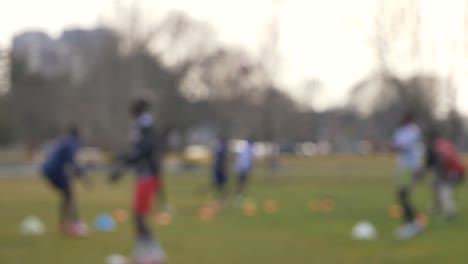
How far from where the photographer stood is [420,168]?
14375 mm

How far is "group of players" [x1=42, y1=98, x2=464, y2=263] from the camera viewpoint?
34.1 ft

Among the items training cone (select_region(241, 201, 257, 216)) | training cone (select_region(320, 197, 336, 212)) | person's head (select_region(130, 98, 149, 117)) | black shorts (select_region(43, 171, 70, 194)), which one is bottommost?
training cone (select_region(320, 197, 336, 212))

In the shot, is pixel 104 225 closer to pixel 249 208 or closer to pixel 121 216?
pixel 121 216

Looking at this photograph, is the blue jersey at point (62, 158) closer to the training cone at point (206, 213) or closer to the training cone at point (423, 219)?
the training cone at point (206, 213)

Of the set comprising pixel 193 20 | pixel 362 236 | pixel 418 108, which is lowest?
pixel 362 236

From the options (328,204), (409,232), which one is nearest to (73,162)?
(409,232)

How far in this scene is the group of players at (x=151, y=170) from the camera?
1041 cm

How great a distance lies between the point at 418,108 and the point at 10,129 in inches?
1558

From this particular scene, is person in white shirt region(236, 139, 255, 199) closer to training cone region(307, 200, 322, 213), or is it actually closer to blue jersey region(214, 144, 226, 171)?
blue jersey region(214, 144, 226, 171)

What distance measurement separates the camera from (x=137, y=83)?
58031 mm

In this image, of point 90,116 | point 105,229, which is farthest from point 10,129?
point 105,229

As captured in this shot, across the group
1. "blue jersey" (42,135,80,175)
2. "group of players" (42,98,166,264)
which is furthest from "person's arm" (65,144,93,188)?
"group of players" (42,98,166,264)

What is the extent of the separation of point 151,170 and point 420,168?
5.71 m

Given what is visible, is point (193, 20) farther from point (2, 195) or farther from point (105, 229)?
point (105, 229)
